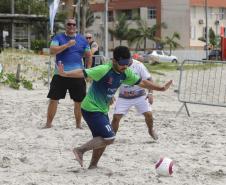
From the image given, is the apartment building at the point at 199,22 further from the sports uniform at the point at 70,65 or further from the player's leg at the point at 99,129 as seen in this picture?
the player's leg at the point at 99,129

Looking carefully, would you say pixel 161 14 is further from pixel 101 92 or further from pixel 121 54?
pixel 121 54

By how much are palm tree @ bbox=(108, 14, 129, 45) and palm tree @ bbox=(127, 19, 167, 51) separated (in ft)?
3.70

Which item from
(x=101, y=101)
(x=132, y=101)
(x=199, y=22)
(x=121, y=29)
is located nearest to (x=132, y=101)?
(x=132, y=101)

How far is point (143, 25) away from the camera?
226 feet

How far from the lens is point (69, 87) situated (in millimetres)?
9531

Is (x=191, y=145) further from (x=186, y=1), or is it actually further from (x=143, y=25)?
(x=186, y=1)

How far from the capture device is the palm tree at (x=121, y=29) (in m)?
70.6

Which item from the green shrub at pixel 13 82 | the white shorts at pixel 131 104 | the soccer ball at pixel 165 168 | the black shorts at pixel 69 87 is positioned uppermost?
the black shorts at pixel 69 87

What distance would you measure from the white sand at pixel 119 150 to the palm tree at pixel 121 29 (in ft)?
192

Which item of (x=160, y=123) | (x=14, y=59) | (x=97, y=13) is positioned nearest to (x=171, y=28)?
(x=97, y=13)

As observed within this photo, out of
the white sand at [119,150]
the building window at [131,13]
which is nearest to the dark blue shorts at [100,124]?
the white sand at [119,150]

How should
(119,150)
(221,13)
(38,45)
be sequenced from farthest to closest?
(221,13) → (38,45) → (119,150)

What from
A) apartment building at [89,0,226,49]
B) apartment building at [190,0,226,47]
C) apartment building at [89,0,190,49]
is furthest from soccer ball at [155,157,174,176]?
apartment building at [190,0,226,47]

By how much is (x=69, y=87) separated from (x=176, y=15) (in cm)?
6419
